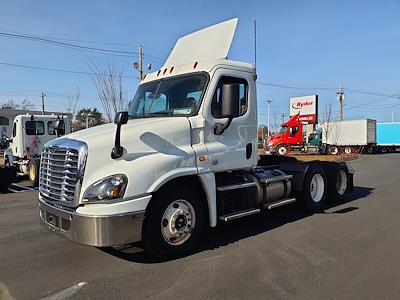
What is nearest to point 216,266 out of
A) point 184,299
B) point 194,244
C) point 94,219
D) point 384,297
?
point 194,244

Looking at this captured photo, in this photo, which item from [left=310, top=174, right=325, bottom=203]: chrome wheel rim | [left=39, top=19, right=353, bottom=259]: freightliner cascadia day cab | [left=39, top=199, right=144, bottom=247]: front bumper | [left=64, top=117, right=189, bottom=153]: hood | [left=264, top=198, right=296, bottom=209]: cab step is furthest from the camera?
[left=310, top=174, right=325, bottom=203]: chrome wheel rim

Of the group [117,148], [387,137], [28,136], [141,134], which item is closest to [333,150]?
[387,137]

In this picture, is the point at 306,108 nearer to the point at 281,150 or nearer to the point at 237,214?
the point at 281,150

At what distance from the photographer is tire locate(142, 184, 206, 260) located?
17.2ft

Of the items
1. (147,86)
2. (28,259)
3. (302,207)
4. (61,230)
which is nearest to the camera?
(61,230)

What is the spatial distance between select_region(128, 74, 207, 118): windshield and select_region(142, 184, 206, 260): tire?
1252mm

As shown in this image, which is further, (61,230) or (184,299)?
(61,230)

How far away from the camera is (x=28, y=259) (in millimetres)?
5590

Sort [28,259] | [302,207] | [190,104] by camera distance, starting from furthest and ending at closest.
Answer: [302,207]
[190,104]
[28,259]

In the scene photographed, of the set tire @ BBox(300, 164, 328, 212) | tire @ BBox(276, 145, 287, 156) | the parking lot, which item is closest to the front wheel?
tire @ BBox(300, 164, 328, 212)

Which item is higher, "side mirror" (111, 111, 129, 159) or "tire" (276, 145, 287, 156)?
"side mirror" (111, 111, 129, 159)

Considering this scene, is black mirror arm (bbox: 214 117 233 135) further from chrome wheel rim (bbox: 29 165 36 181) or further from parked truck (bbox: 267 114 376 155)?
parked truck (bbox: 267 114 376 155)

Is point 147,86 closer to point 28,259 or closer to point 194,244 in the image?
point 194,244

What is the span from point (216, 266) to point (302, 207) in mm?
3910
